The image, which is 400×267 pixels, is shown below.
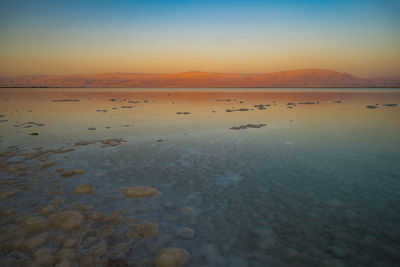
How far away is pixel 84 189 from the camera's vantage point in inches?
199

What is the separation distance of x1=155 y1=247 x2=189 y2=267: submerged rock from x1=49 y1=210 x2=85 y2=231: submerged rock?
1686 millimetres

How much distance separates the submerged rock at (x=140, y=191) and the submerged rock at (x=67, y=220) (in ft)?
3.56

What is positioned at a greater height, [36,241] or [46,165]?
[46,165]

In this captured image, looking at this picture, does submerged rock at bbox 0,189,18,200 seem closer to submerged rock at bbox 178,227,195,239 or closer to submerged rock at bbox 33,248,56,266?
submerged rock at bbox 33,248,56,266

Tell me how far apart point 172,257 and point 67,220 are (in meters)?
2.12

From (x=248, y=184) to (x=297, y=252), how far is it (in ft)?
7.62

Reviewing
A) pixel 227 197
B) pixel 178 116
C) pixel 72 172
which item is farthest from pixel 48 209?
pixel 178 116

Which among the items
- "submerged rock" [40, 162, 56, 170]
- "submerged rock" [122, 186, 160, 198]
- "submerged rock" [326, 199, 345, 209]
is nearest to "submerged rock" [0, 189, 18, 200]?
"submerged rock" [40, 162, 56, 170]

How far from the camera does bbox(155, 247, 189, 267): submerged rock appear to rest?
2.97 meters

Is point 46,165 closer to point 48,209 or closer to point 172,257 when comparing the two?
point 48,209

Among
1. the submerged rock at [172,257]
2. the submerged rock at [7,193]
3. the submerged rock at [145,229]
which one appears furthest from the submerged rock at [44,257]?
the submerged rock at [7,193]

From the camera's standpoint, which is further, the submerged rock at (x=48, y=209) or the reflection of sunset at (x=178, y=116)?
the reflection of sunset at (x=178, y=116)

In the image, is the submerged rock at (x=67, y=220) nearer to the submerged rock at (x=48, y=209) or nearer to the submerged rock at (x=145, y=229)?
the submerged rock at (x=48, y=209)

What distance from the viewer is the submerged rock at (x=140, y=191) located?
489 centimetres
